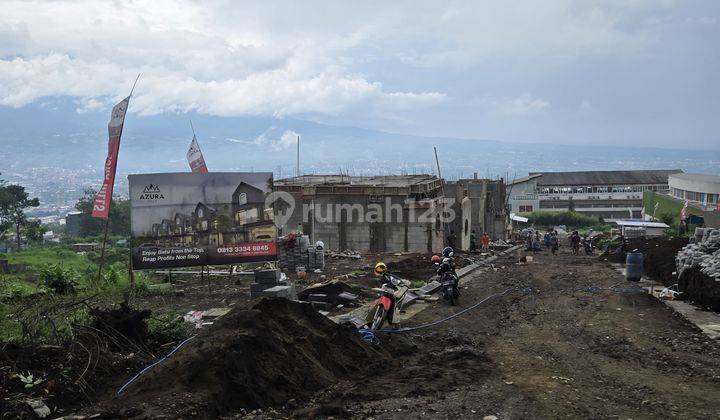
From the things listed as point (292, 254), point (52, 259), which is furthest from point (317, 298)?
point (52, 259)

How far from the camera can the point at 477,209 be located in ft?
153

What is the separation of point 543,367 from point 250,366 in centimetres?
453

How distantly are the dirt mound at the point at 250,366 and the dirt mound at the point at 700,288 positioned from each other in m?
8.14

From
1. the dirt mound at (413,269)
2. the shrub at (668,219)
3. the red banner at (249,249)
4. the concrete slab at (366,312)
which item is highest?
the red banner at (249,249)

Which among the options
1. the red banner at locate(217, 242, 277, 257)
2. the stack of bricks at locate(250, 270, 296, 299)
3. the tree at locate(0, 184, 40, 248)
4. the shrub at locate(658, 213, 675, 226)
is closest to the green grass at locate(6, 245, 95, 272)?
the tree at locate(0, 184, 40, 248)

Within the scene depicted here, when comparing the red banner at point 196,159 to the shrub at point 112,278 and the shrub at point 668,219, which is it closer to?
the shrub at point 112,278

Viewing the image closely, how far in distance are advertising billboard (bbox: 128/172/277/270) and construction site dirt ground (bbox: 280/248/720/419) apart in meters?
6.36

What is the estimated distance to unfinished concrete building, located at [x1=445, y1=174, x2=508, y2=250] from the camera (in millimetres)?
39750

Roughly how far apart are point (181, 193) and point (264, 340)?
11.1 metres

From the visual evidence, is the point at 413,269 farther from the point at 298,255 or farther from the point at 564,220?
the point at 564,220

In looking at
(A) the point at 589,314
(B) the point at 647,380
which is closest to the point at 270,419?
(B) the point at 647,380

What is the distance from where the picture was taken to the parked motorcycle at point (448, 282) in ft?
52.2

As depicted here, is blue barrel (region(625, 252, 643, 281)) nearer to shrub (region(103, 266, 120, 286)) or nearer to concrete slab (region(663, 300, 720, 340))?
concrete slab (region(663, 300, 720, 340))

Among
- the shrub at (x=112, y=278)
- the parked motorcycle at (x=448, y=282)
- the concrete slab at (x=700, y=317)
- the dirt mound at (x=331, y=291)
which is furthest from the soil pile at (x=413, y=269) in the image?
the shrub at (x=112, y=278)
